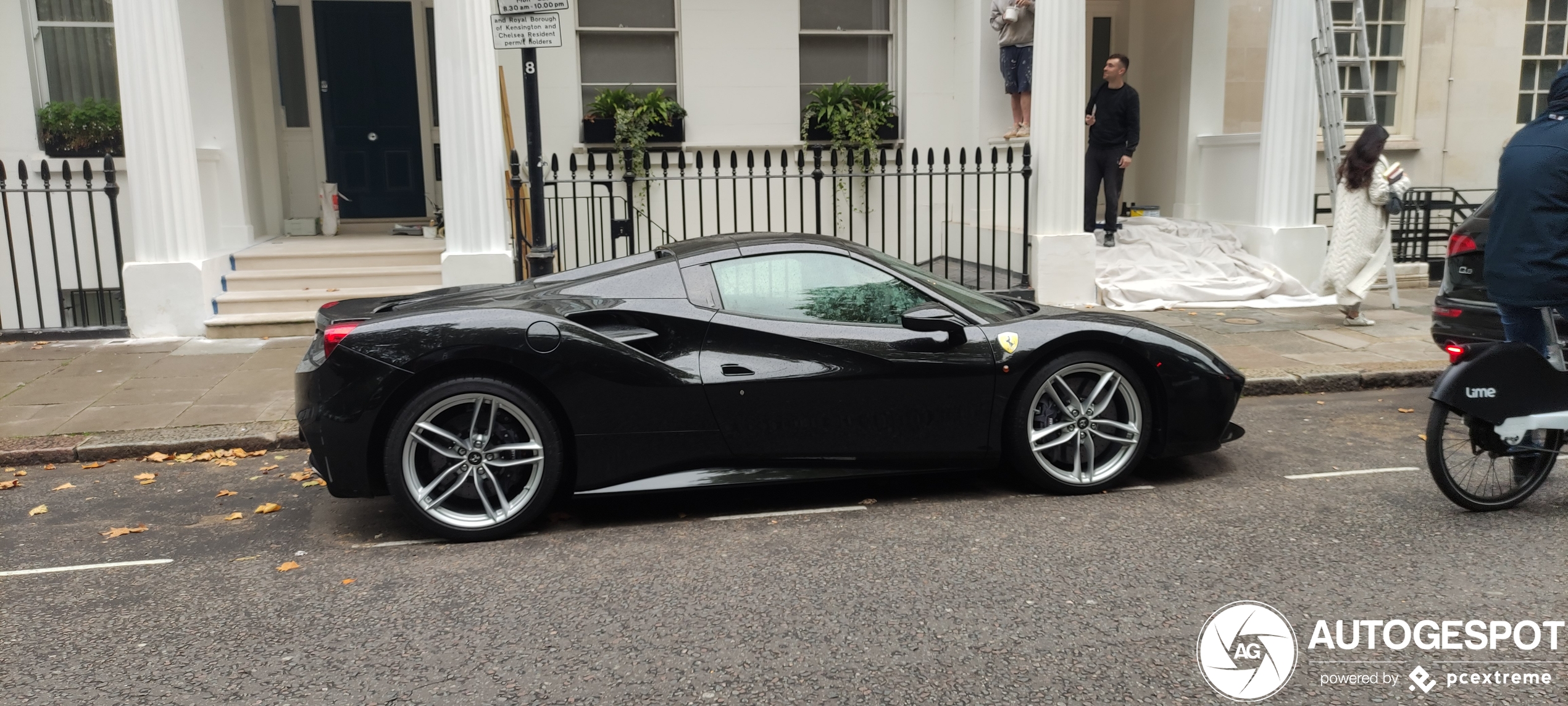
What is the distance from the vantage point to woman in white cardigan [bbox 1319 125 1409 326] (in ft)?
30.3

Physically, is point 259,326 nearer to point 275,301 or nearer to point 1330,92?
point 275,301

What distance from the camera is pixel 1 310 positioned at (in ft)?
36.8

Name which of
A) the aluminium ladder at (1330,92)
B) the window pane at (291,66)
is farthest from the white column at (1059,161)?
the window pane at (291,66)

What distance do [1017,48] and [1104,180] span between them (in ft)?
5.60

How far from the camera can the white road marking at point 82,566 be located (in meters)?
4.47

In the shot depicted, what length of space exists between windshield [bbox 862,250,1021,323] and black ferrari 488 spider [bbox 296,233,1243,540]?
3cm

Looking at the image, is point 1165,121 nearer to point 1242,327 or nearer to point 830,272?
point 1242,327

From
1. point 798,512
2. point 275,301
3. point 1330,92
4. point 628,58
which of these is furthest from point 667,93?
point 798,512

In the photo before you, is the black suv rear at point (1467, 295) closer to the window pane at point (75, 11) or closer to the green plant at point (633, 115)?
the green plant at point (633, 115)

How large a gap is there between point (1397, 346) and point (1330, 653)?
6.24 meters

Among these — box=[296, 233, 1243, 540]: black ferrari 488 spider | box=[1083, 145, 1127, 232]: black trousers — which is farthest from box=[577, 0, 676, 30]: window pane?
box=[296, 233, 1243, 540]: black ferrari 488 spider

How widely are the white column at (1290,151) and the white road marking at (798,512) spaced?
8.12 metres

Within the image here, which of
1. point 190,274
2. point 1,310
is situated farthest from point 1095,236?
point 1,310

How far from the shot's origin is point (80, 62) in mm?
11461
